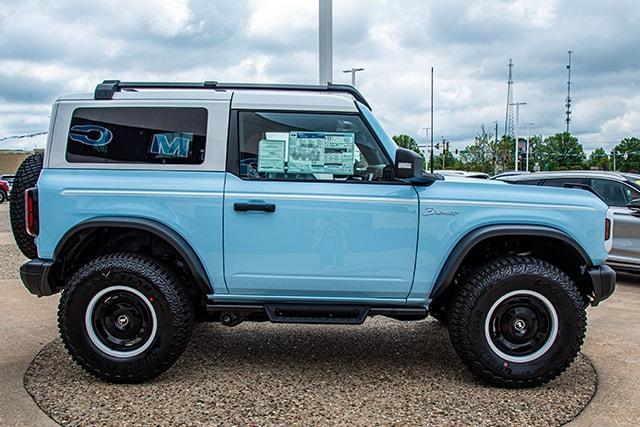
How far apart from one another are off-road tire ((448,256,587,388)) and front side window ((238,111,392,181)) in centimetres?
107

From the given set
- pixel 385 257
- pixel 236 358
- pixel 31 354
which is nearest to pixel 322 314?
pixel 385 257

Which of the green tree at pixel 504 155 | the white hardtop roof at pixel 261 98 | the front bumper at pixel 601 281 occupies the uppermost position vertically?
the green tree at pixel 504 155

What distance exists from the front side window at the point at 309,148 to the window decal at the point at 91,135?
3.21ft

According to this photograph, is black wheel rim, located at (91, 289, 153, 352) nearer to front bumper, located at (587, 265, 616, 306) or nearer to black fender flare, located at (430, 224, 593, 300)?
black fender flare, located at (430, 224, 593, 300)

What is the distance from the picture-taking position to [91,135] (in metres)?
4.14

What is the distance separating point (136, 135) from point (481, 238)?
258 cm

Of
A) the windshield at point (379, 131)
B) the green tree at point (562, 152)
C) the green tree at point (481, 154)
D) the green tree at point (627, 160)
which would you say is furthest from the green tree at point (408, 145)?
the green tree at point (562, 152)

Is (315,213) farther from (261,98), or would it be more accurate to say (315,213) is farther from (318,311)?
(261,98)

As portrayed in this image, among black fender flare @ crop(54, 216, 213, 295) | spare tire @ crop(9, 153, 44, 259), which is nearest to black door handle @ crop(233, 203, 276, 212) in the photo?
black fender flare @ crop(54, 216, 213, 295)

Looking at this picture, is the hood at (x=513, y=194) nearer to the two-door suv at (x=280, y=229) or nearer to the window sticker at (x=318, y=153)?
the two-door suv at (x=280, y=229)

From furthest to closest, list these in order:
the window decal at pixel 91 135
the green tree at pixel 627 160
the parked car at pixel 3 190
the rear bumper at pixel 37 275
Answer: the green tree at pixel 627 160
the parked car at pixel 3 190
the window decal at pixel 91 135
the rear bumper at pixel 37 275

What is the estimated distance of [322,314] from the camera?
4.14m

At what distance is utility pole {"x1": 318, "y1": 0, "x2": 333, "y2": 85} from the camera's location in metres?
8.32

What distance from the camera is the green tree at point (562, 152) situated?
7056 cm
